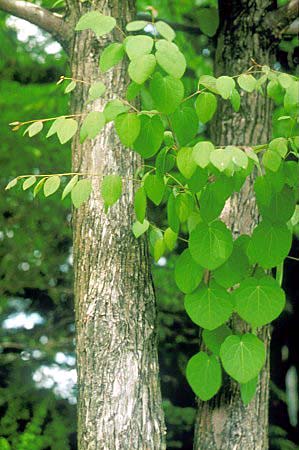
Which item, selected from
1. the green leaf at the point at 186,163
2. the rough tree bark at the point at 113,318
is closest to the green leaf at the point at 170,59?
the green leaf at the point at 186,163

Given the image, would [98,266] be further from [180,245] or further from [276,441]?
[276,441]

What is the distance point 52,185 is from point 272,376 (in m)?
3.27

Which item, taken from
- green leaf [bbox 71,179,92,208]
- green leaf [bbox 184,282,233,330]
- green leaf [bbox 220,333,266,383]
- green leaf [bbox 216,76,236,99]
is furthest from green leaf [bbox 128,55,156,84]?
green leaf [bbox 220,333,266,383]

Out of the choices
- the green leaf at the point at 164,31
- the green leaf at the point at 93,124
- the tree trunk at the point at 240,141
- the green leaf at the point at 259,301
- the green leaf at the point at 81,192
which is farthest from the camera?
the tree trunk at the point at 240,141

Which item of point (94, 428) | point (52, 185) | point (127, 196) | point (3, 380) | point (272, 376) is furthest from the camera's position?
point (272, 376)

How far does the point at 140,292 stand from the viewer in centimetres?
237

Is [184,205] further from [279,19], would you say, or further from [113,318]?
[279,19]

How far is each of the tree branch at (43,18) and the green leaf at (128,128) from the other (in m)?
0.92

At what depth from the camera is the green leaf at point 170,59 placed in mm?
1758

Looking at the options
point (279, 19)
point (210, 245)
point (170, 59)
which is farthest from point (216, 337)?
point (279, 19)

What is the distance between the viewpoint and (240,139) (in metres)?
2.81

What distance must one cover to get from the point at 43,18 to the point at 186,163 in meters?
1.20

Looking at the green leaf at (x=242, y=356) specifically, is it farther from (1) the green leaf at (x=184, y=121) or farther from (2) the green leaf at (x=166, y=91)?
(2) the green leaf at (x=166, y=91)

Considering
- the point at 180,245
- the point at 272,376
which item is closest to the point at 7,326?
the point at 180,245
